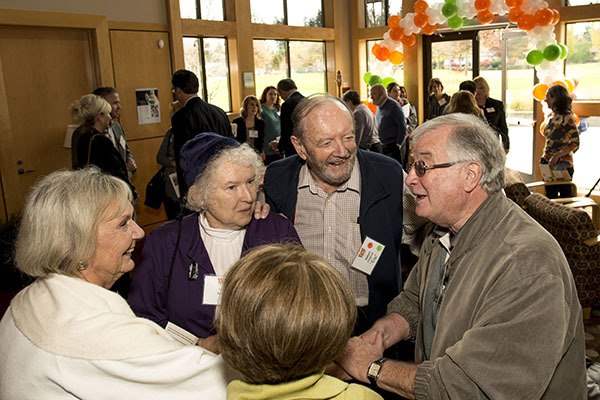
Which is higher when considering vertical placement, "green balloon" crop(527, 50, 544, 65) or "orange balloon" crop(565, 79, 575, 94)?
"green balloon" crop(527, 50, 544, 65)

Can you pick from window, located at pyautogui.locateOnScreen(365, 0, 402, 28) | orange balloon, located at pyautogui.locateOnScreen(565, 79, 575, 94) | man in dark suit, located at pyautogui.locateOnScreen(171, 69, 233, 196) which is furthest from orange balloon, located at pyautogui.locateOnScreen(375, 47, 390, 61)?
man in dark suit, located at pyautogui.locateOnScreen(171, 69, 233, 196)

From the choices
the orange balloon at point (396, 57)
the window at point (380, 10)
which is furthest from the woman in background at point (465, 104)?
the window at point (380, 10)

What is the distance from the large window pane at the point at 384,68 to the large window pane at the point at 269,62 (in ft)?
5.93

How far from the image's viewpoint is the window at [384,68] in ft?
33.3

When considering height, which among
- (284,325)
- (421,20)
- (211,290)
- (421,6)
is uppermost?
(421,6)

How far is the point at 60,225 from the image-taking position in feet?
5.03

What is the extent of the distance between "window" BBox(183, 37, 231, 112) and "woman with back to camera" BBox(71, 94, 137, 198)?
3.73 metres

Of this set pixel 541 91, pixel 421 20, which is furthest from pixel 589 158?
pixel 421 20

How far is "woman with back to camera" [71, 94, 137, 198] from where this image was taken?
430 cm

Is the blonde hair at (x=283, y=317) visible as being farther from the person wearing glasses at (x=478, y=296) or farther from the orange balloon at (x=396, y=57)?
the orange balloon at (x=396, y=57)

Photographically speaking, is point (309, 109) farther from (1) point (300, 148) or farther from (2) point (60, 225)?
(2) point (60, 225)

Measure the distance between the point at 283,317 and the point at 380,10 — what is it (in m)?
10.9

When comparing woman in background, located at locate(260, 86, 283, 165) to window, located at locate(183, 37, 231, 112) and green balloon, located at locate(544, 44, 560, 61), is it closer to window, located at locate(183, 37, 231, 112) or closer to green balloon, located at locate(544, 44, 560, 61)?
window, located at locate(183, 37, 231, 112)

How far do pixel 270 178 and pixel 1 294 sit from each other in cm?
189
